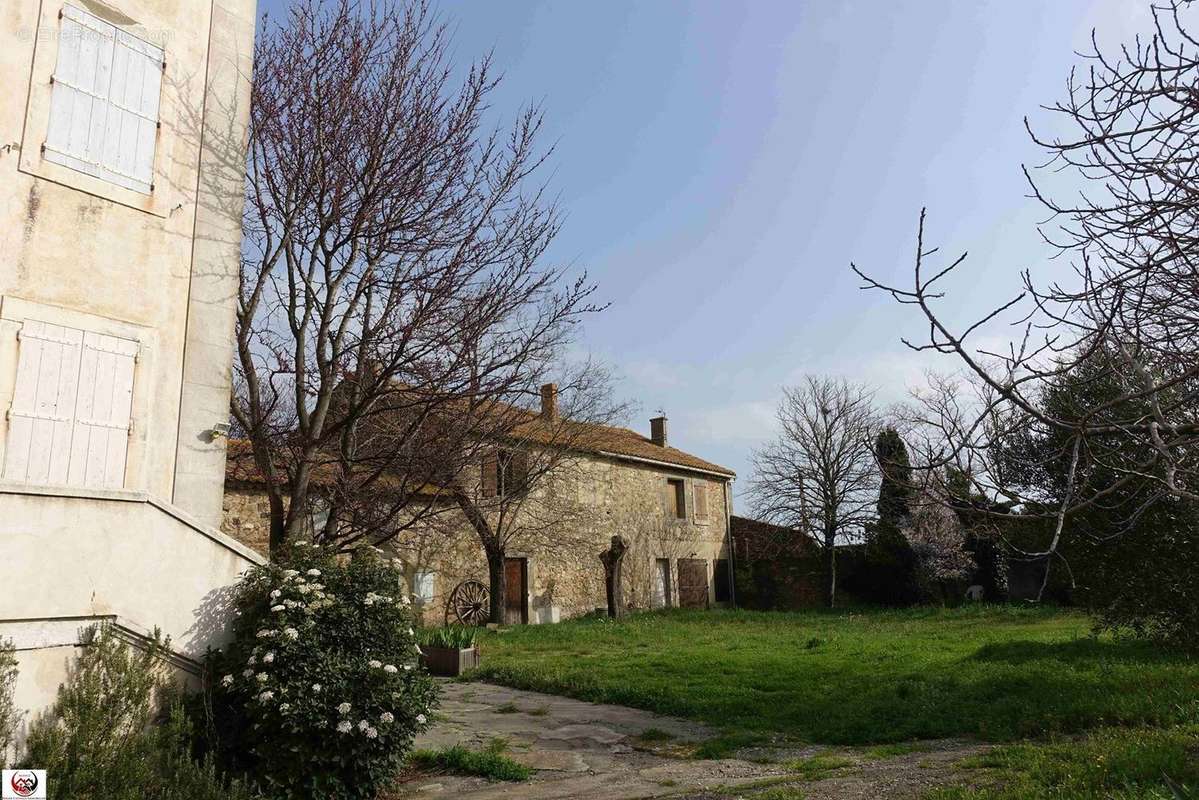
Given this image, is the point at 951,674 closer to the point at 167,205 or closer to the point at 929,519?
the point at 167,205

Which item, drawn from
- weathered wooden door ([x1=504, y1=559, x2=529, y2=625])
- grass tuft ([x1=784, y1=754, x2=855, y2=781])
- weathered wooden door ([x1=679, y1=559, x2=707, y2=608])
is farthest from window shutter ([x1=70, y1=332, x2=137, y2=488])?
weathered wooden door ([x1=679, y1=559, x2=707, y2=608])

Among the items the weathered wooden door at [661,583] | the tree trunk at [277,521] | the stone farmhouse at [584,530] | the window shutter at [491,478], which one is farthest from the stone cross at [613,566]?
the tree trunk at [277,521]

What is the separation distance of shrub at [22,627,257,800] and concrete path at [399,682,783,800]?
157 cm

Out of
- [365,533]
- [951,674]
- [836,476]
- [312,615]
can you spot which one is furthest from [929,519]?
[312,615]

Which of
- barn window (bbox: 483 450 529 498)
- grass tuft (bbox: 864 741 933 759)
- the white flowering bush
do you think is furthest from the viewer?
barn window (bbox: 483 450 529 498)

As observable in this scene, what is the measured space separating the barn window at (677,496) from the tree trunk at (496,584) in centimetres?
803

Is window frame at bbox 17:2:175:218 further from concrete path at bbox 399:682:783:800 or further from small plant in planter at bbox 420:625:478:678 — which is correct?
small plant in planter at bbox 420:625:478:678

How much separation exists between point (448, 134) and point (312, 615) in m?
4.88

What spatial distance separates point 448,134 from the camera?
825cm

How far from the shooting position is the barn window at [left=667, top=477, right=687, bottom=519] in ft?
85.3

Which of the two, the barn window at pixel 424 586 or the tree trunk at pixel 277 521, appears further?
the barn window at pixel 424 586

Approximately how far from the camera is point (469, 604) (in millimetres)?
19531

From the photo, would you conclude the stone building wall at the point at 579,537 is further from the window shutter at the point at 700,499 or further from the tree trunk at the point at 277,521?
the tree trunk at the point at 277,521

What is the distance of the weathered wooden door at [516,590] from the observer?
20766 mm
